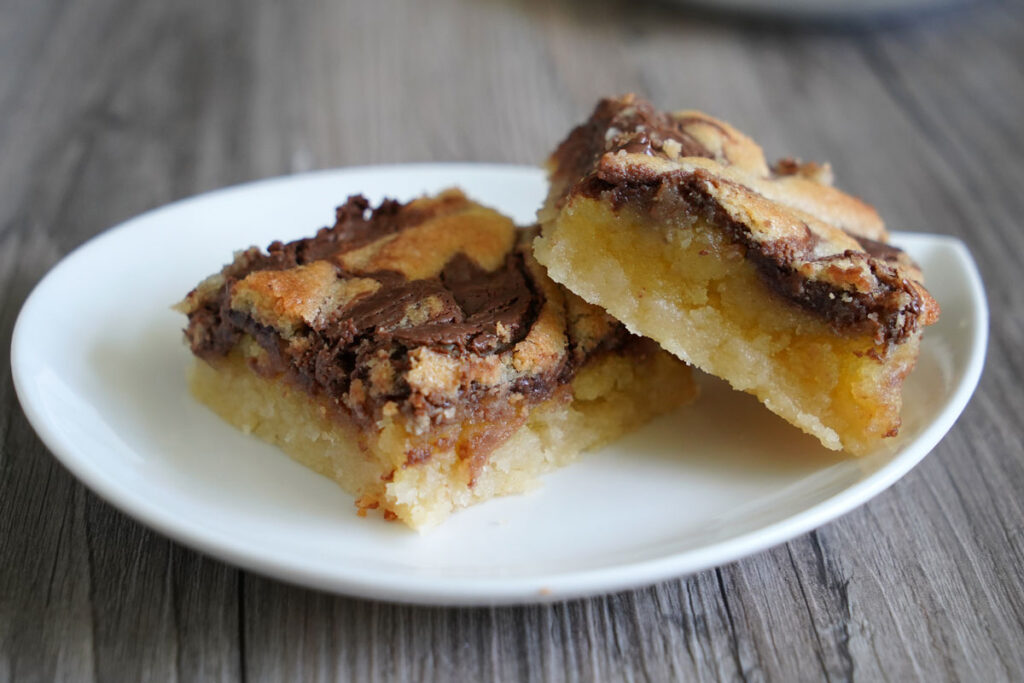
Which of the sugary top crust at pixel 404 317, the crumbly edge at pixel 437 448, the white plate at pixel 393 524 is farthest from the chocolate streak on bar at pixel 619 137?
the white plate at pixel 393 524

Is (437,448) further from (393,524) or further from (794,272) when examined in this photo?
(794,272)

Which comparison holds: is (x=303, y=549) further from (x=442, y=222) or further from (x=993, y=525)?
(x=993, y=525)

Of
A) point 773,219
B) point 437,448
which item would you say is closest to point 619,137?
point 773,219

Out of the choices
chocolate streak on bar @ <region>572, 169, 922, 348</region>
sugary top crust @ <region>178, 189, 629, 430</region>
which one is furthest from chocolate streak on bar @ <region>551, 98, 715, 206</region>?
sugary top crust @ <region>178, 189, 629, 430</region>

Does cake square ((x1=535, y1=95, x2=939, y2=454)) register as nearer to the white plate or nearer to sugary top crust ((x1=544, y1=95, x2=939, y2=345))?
sugary top crust ((x1=544, y1=95, x2=939, y2=345))

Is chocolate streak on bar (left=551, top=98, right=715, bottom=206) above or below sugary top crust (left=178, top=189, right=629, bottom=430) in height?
above

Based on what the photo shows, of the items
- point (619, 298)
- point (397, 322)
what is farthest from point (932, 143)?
point (397, 322)

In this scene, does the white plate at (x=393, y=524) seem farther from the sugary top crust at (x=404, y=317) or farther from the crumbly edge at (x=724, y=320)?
the sugary top crust at (x=404, y=317)
